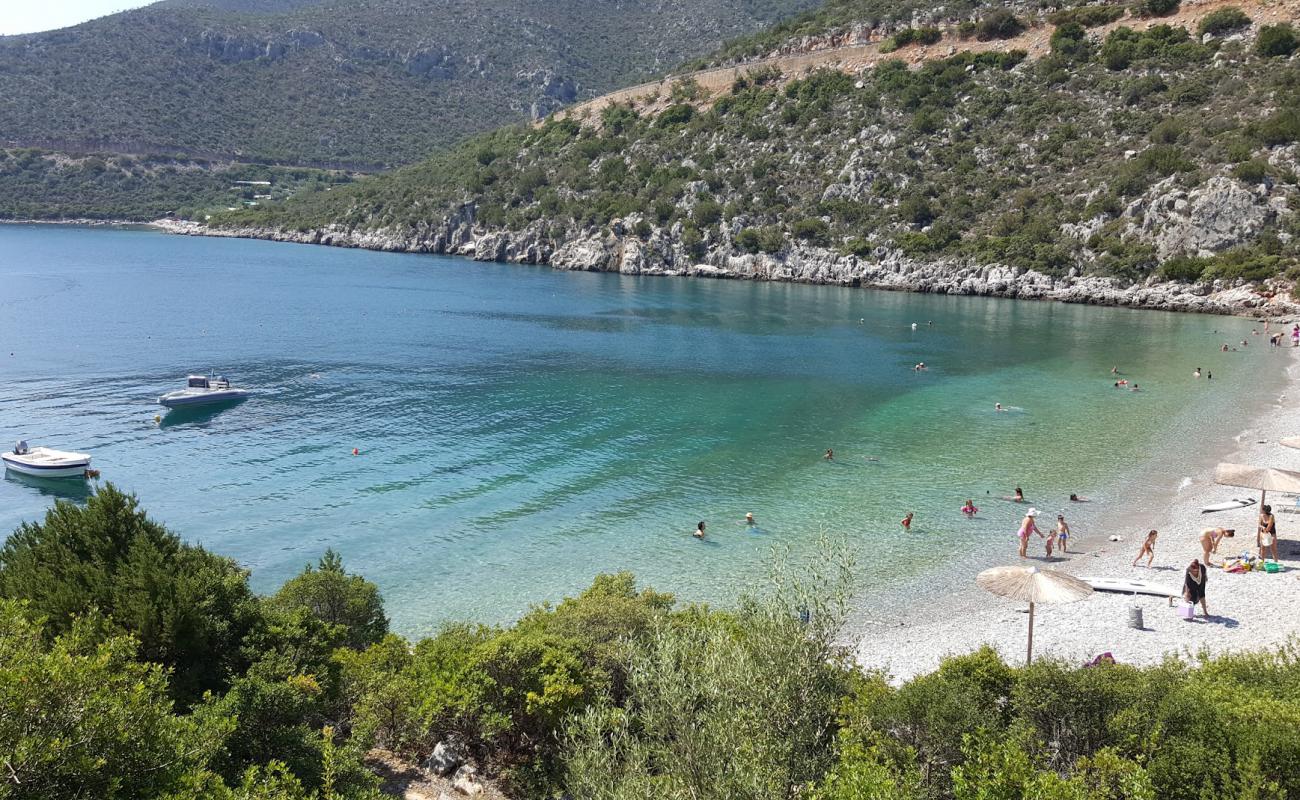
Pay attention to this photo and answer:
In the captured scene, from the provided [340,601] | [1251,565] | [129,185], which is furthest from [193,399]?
[129,185]

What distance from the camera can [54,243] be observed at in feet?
364

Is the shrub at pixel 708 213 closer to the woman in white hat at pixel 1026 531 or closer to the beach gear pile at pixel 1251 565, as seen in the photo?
the woman in white hat at pixel 1026 531

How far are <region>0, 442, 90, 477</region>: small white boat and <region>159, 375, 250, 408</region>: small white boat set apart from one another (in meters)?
8.06

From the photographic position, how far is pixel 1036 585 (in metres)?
13.1

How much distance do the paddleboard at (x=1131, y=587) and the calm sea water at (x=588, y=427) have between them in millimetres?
3533

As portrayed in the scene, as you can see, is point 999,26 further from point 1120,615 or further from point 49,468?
point 49,468

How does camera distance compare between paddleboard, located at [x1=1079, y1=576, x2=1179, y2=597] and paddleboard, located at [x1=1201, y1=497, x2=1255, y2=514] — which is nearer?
paddleboard, located at [x1=1079, y1=576, x2=1179, y2=597]

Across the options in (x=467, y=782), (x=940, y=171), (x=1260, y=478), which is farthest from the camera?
(x=940, y=171)

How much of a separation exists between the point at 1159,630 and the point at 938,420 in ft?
70.2

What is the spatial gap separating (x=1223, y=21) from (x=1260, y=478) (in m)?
96.5

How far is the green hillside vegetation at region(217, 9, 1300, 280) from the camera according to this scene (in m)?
78.1

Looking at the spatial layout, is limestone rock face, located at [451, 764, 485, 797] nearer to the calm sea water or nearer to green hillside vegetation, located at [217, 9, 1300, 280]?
the calm sea water

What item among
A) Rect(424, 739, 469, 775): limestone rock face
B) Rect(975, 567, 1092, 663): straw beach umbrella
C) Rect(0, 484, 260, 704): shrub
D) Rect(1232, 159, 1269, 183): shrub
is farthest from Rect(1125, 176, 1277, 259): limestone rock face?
Rect(0, 484, 260, 704): shrub

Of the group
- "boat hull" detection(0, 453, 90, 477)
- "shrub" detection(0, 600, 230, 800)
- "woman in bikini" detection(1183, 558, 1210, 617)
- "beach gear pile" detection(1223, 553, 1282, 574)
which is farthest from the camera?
"boat hull" detection(0, 453, 90, 477)
